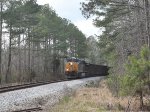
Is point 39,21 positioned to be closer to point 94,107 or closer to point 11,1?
point 11,1

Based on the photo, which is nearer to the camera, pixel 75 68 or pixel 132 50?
pixel 132 50

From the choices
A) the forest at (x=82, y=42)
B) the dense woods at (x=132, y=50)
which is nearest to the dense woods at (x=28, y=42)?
the forest at (x=82, y=42)

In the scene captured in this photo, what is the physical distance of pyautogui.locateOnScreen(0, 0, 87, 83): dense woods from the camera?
47.3 metres

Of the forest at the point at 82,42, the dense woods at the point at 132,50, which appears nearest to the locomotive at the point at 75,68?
the forest at the point at 82,42

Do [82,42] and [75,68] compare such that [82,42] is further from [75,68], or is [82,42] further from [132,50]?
[132,50]

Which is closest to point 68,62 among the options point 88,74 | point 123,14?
point 88,74

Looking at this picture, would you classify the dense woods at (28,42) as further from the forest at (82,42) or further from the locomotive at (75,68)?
the locomotive at (75,68)

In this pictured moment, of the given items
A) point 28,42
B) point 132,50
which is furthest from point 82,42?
point 132,50

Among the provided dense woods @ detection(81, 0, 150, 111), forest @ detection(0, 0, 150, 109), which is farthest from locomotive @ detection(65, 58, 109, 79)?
dense woods @ detection(81, 0, 150, 111)

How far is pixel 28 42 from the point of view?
210 ft

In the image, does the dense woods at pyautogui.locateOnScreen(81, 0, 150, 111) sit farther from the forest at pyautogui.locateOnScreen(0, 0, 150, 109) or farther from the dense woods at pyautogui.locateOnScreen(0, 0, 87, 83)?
the dense woods at pyautogui.locateOnScreen(0, 0, 87, 83)

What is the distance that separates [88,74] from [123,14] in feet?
89.5

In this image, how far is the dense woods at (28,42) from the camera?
155ft

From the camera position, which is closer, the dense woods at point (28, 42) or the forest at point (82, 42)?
the forest at point (82, 42)
